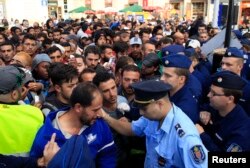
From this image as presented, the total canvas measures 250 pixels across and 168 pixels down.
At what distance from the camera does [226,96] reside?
9.46 feet

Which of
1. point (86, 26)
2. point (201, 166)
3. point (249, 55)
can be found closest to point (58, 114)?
point (201, 166)

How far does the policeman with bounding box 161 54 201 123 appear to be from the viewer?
3.17m

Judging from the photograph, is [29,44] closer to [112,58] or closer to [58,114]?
[112,58]

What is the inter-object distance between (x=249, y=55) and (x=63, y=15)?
1461 inches

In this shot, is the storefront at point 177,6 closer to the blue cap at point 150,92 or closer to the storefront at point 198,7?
the storefront at point 198,7

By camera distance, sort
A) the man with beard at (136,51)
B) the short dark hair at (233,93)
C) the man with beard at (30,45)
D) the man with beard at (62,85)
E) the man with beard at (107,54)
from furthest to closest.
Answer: the man with beard at (30,45) → the man with beard at (136,51) → the man with beard at (107,54) → the man with beard at (62,85) → the short dark hair at (233,93)

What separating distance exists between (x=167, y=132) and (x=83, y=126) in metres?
0.66

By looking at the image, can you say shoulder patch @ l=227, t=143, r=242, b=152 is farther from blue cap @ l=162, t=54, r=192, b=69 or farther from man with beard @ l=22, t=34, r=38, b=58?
man with beard @ l=22, t=34, r=38, b=58

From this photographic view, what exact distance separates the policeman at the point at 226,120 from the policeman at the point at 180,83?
0.52 ft

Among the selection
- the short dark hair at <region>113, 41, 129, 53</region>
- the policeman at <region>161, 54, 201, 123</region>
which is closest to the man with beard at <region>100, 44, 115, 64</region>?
the short dark hair at <region>113, 41, 129, 53</region>

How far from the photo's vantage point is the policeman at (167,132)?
6.93 feet

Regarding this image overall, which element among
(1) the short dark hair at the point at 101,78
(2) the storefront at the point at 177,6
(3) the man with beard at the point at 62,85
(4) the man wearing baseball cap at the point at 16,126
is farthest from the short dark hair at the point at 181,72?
(2) the storefront at the point at 177,6

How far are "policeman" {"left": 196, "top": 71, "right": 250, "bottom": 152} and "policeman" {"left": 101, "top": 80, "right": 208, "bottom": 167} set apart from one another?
454mm

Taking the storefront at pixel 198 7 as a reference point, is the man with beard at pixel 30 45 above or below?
below
